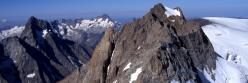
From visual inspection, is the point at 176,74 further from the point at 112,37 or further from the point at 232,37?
the point at 232,37

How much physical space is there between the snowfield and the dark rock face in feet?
12.1

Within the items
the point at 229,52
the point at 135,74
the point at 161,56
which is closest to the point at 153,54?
the point at 161,56

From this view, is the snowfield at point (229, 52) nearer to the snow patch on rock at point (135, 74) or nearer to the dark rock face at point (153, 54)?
the dark rock face at point (153, 54)

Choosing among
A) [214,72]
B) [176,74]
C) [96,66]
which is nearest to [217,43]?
[214,72]

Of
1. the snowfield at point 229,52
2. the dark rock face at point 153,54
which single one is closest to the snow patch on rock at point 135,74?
the dark rock face at point 153,54

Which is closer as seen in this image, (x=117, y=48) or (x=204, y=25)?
(x=117, y=48)

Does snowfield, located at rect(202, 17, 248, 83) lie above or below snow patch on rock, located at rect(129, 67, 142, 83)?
below

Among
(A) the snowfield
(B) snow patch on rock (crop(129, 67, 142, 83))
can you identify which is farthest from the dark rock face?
(A) the snowfield

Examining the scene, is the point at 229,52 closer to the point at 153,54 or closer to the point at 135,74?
the point at 153,54

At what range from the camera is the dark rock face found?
10506 centimetres

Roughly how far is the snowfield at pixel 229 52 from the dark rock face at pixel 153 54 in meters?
3.70

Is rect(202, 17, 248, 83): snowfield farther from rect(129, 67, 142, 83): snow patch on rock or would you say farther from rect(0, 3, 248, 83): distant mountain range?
rect(129, 67, 142, 83): snow patch on rock

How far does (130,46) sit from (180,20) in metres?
19.2

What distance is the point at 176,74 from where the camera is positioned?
345 feet
